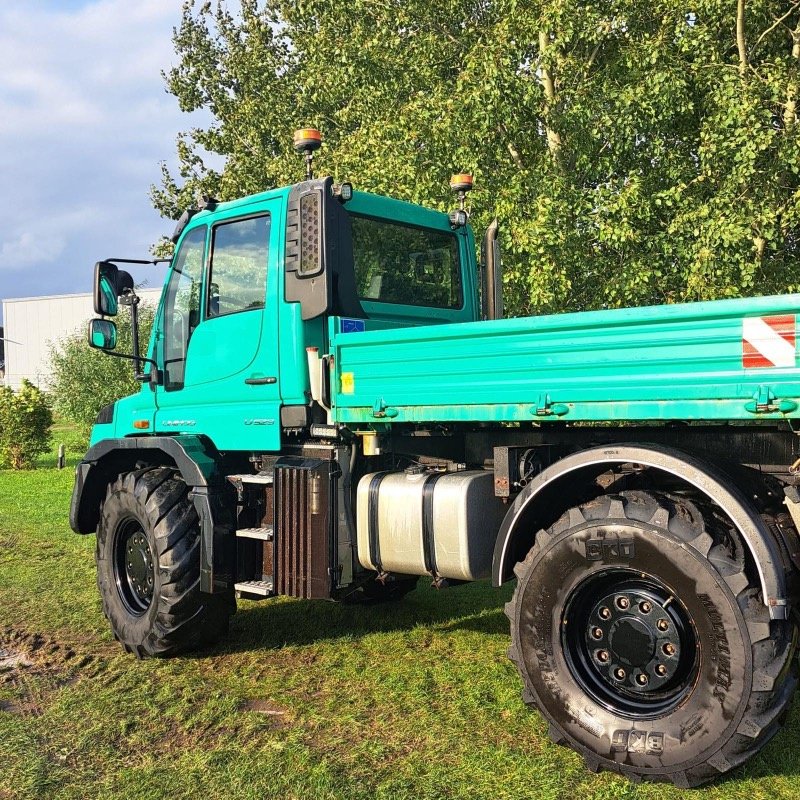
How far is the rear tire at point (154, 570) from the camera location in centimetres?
546

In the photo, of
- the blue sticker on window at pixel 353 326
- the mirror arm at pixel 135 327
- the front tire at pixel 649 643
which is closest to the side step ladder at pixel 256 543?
the blue sticker on window at pixel 353 326

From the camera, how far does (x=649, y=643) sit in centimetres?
373

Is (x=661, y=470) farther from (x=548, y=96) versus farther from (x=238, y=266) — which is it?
(x=548, y=96)

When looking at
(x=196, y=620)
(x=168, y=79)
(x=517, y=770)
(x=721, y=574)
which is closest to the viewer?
(x=721, y=574)

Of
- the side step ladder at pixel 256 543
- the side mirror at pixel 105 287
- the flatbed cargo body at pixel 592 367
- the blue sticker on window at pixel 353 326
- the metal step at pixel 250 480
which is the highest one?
the side mirror at pixel 105 287

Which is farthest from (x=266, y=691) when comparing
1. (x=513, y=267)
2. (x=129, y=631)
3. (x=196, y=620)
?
(x=513, y=267)

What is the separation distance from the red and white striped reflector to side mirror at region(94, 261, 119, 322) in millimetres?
4036

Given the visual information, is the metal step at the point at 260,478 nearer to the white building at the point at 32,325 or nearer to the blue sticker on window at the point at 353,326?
the blue sticker on window at the point at 353,326

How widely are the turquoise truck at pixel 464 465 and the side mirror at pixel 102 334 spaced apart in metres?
0.02

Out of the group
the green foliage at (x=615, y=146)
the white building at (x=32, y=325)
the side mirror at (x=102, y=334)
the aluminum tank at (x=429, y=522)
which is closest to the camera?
the aluminum tank at (x=429, y=522)

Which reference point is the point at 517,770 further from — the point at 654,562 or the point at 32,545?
the point at 32,545

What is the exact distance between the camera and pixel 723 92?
1102 centimetres

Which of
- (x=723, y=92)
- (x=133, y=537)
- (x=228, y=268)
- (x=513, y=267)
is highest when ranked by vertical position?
(x=723, y=92)

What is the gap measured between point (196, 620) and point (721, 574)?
3409mm
